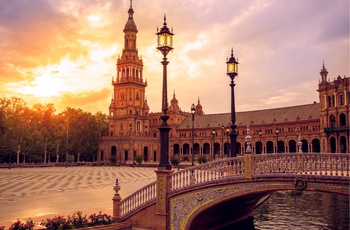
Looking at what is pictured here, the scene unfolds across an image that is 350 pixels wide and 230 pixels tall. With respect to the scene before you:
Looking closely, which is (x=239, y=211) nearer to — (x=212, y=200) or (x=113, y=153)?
(x=212, y=200)

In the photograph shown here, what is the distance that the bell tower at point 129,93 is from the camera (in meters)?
102

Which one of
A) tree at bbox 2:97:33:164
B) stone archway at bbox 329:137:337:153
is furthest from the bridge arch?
tree at bbox 2:97:33:164

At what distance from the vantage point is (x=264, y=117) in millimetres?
96875

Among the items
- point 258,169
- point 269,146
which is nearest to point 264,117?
point 269,146

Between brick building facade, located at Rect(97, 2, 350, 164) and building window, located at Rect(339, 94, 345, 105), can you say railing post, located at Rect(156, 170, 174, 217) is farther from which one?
brick building facade, located at Rect(97, 2, 350, 164)

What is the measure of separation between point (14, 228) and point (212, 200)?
765 cm

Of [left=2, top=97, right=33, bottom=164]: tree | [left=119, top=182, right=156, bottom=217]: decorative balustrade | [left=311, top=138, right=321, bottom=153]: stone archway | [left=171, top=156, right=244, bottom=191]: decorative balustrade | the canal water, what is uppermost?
[left=2, top=97, right=33, bottom=164]: tree

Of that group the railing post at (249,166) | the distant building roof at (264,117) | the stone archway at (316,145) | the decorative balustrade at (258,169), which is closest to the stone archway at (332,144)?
the stone archway at (316,145)

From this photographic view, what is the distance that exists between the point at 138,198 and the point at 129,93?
285 ft

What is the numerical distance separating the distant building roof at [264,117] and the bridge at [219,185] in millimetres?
75915

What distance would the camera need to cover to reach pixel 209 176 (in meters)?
14.5

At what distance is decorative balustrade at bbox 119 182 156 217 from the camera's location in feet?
52.1

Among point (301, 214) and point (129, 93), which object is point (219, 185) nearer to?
point (301, 214)

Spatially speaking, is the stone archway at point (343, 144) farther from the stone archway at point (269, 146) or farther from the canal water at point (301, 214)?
the canal water at point (301, 214)
